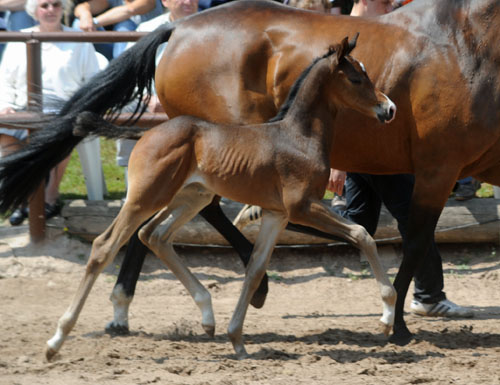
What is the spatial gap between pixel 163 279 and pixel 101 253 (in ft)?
7.72

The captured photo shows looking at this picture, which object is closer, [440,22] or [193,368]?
[193,368]

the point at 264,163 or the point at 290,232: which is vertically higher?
the point at 264,163

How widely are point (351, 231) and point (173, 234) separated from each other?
1.08 metres

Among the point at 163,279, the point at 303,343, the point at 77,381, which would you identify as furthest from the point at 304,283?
the point at 77,381

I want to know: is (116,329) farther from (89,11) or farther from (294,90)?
(89,11)

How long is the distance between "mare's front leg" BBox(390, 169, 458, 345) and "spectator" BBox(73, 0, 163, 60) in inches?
142

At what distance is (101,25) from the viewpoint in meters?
7.64

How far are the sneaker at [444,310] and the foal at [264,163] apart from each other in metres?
1.55

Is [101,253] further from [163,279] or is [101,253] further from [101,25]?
[101,25]

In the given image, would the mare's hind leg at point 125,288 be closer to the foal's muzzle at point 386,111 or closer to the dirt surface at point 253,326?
the dirt surface at point 253,326

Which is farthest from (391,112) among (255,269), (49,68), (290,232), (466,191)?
(49,68)

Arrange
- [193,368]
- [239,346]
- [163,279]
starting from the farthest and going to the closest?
[163,279] → [239,346] → [193,368]

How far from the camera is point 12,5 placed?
772cm

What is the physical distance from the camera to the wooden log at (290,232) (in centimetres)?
687
